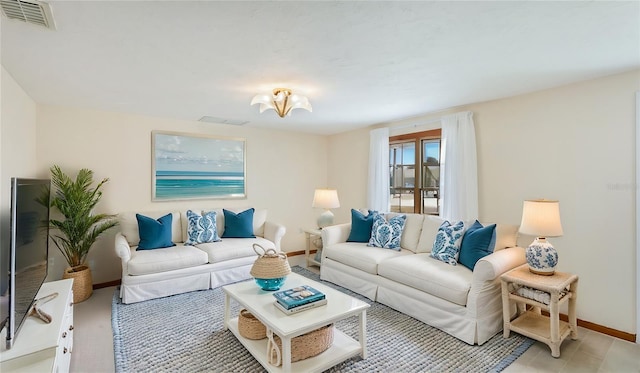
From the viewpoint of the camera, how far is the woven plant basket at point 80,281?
3.25m

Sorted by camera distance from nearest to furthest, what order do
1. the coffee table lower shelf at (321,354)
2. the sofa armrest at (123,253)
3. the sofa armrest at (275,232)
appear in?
the coffee table lower shelf at (321,354), the sofa armrest at (123,253), the sofa armrest at (275,232)

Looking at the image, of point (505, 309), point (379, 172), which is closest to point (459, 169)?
point (379, 172)

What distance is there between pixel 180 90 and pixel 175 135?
4.90 ft

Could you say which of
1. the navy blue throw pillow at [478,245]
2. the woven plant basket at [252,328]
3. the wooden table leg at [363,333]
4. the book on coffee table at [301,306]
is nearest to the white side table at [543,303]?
the navy blue throw pillow at [478,245]

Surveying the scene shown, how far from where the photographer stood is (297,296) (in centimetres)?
219

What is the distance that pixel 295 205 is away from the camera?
5504mm

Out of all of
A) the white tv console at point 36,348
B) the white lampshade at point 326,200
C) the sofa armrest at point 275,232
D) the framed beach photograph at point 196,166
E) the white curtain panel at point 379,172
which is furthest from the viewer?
the white curtain panel at point 379,172

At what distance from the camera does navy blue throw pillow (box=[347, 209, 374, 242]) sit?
3951 millimetres

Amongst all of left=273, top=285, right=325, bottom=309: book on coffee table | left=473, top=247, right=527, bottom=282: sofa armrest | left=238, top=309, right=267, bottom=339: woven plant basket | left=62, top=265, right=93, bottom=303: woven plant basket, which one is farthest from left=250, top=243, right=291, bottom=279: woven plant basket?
left=62, top=265, right=93, bottom=303: woven plant basket

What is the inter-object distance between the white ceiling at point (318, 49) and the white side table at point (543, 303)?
171cm

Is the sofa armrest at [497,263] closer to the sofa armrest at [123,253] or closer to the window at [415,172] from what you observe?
the window at [415,172]

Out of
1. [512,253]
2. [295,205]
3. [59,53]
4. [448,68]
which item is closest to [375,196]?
[295,205]

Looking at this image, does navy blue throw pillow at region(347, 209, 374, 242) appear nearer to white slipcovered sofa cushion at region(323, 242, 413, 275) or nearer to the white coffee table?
white slipcovered sofa cushion at region(323, 242, 413, 275)

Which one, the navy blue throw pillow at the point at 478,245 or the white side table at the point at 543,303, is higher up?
the navy blue throw pillow at the point at 478,245
